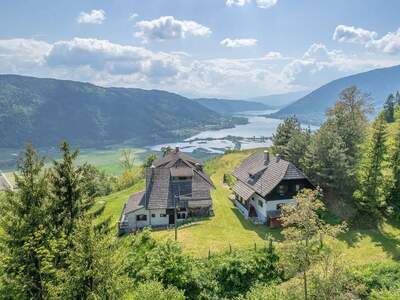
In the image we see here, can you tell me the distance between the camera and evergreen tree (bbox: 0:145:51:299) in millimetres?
22141

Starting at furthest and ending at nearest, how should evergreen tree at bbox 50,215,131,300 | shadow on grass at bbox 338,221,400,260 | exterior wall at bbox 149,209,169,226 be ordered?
exterior wall at bbox 149,209,169,226 < shadow on grass at bbox 338,221,400,260 < evergreen tree at bbox 50,215,131,300

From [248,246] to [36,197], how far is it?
22.7 meters

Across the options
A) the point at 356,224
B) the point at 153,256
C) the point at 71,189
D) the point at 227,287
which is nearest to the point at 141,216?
the point at 153,256

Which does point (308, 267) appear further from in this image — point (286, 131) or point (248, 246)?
point (286, 131)

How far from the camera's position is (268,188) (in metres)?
45.4

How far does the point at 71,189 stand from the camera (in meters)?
27.0

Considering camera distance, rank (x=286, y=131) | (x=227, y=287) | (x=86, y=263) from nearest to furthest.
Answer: (x=86, y=263), (x=227, y=287), (x=286, y=131)

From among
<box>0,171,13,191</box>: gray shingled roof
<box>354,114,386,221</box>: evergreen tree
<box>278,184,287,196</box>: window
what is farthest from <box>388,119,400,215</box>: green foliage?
<box>0,171,13,191</box>: gray shingled roof

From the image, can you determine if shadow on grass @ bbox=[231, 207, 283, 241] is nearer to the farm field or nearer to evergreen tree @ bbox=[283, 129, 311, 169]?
the farm field

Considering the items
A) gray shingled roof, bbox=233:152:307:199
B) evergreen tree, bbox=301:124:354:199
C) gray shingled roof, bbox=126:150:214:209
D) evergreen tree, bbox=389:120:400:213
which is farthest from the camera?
gray shingled roof, bbox=126:150:214:209

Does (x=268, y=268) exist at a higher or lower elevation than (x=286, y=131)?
lower

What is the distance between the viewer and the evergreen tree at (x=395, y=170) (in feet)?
143

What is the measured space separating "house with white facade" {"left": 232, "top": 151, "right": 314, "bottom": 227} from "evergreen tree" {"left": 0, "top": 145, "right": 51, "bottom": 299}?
28.4 meters

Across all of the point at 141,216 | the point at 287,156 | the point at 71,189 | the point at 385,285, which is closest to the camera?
the point at 71,189
